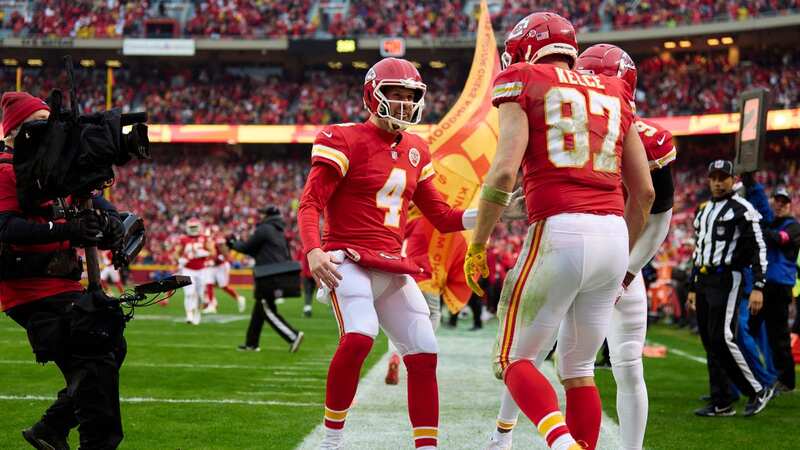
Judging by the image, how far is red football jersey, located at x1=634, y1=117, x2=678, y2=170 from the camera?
4582 mm

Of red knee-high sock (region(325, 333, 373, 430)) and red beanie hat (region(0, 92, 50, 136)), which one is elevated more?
red beanie hat (region(0, 92, 50, 136))

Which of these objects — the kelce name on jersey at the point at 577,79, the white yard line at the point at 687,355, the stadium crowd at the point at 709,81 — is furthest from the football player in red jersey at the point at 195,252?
the stadium crowd at the point at 709,81

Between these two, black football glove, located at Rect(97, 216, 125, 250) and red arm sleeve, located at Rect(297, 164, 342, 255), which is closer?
black football glove, located at Rect(97, 216, 125, 250)

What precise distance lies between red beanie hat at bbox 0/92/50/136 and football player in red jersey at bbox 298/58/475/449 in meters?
1.33

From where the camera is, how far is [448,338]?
46.8ft

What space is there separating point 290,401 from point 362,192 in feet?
10.2

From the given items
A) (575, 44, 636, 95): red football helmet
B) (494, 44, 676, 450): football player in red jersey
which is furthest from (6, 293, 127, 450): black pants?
(575, 44, 636, 95): red football helmet

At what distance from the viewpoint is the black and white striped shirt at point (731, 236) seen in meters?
7.25

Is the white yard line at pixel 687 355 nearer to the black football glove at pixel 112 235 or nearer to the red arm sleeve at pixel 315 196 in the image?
the red arm sleeve at pixel 315 196

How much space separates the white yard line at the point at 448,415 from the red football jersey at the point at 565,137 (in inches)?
84.0

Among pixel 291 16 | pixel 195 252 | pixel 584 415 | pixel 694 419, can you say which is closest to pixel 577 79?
pixel 584 415

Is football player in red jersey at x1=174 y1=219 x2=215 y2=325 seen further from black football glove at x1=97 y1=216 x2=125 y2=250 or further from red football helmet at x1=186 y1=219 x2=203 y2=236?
black football glove at x1=97 y1=216 x2=125 y2=250

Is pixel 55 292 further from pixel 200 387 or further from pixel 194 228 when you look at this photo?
pixel 194 228

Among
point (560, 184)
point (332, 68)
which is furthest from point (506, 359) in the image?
point (332, 68)
